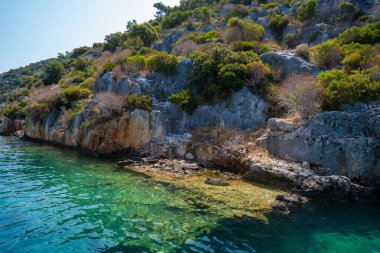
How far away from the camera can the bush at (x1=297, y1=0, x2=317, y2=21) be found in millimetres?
39312

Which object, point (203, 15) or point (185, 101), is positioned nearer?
point (185, 101)

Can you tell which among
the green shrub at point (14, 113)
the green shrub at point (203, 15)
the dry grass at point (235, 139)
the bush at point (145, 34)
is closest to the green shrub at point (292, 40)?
the dry grass at point (235, 139)

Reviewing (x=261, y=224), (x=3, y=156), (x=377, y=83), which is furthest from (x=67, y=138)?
(x=377, y=83)

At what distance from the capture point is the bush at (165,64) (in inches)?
1158

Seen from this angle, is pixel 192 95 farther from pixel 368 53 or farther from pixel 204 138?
pixel 368 53

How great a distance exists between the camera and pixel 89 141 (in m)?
27.2

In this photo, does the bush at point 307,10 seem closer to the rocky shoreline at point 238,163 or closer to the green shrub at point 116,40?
the rocky shoreline at point 238,163

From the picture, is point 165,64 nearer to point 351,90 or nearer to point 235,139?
point 235,139

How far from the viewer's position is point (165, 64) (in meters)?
29.5

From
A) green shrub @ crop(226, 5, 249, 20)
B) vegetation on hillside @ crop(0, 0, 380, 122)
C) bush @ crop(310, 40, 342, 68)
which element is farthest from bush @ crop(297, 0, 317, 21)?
bush @ crop(310, 40, 342, 68)

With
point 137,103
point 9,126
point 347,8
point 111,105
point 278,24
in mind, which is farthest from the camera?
point 9,126

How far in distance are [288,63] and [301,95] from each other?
7.84 metres

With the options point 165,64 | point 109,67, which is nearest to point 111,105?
point 165,64

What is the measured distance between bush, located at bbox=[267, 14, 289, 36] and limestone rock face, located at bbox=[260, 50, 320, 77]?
1558cm
